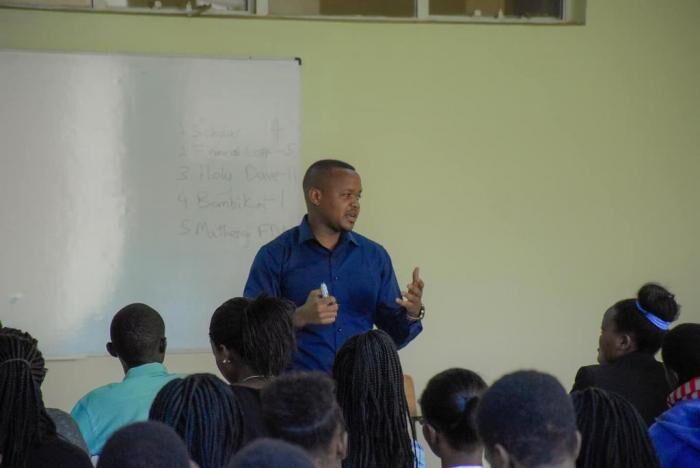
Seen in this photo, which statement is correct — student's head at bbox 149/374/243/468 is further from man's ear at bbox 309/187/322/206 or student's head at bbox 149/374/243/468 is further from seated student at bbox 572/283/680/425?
man's ear at bbox 309/187/322/206

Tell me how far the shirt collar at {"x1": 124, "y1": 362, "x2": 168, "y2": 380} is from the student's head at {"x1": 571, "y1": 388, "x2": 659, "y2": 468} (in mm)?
1416

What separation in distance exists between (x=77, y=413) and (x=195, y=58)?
8.40ft

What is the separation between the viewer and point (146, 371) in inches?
129

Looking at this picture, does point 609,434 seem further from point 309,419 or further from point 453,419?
point 309,419

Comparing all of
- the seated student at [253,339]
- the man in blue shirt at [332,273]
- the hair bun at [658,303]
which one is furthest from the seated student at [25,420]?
the hair bun at [658,303]

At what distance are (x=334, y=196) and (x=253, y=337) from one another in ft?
4.03

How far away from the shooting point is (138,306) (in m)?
3.45

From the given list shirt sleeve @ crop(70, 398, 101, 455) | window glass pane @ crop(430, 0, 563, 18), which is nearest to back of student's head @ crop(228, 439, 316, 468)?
shirt sleeve @ crop(70, 398, 101, 455)

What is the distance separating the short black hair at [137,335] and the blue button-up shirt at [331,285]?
0.68m

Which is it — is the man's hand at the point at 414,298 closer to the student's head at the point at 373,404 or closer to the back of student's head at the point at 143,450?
the student's head at the point at 373,404

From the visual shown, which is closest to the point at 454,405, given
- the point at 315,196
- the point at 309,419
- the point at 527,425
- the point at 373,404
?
the point at 373,404

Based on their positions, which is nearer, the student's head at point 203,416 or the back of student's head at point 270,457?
the back of student's head at point 270,457

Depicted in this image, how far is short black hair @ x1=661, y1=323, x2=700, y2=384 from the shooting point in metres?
3.18

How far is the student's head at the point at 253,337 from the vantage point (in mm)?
2981
